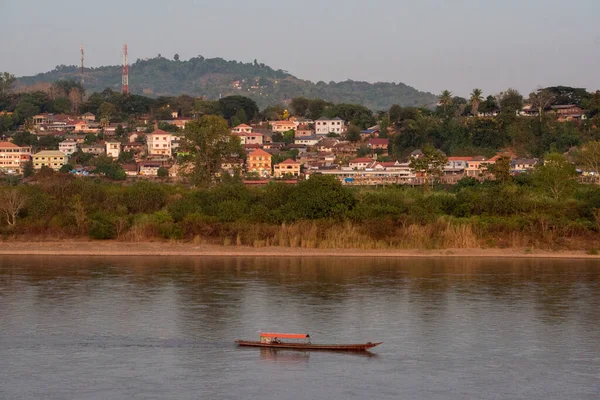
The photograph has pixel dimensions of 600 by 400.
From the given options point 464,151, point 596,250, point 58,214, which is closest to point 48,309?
point 58,214

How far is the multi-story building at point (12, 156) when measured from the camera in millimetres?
79819

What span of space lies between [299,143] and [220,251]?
2290 inches

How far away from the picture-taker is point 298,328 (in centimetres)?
2028

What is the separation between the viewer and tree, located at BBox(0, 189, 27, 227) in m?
35.5

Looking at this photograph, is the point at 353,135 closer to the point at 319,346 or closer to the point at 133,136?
the point at 133,136

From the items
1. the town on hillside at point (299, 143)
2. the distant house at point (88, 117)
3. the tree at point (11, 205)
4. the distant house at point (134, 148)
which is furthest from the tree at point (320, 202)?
the distant house at point (88, 117)

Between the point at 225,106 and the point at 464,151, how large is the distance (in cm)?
3684

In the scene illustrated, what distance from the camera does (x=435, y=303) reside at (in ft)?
77.4

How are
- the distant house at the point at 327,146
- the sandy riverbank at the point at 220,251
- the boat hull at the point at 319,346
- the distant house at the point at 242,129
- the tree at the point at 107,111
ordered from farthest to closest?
the tree at the point at 107,111, the distant house at the point at 242,129, the distant house at the point at 327,146, the sandy riverbank at the point at 220,251, the boat hull at the point at 319,346

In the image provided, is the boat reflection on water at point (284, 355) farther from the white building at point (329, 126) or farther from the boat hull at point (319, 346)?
the white building at point (329, 126)

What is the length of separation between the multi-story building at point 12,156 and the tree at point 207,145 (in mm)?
37178

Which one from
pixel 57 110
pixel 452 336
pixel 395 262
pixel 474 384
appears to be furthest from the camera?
pixel 57 110

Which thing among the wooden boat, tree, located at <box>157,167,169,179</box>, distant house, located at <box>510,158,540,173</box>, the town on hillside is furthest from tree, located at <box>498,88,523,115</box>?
the wooden boat

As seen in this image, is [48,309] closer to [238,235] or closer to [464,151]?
[238,235]
